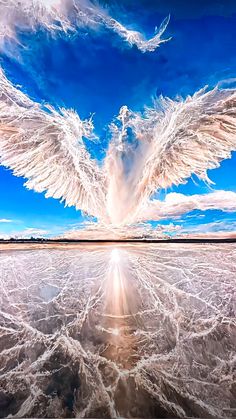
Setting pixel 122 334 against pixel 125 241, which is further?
pixel 125 241

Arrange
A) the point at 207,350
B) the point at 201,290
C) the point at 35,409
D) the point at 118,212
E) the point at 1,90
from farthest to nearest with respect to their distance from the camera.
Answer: the point at 118,212, the point at 201,290, the point at 1,90, the point at 207,350, the point at 35,409

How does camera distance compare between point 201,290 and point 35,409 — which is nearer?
point 35,409

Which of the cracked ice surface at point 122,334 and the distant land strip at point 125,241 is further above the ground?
the distant land strip at point 125,241

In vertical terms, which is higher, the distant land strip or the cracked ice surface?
the distant land strip

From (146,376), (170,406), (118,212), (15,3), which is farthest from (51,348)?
(15,3)

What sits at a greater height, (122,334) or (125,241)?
(125,241)

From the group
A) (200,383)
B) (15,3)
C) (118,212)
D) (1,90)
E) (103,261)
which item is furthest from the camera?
(103,261)

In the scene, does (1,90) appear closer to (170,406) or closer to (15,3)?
(15,3)

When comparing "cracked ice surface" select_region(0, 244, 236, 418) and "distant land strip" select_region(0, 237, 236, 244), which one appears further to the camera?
"distant land strip" select_region(0, 237, 236, 244)
